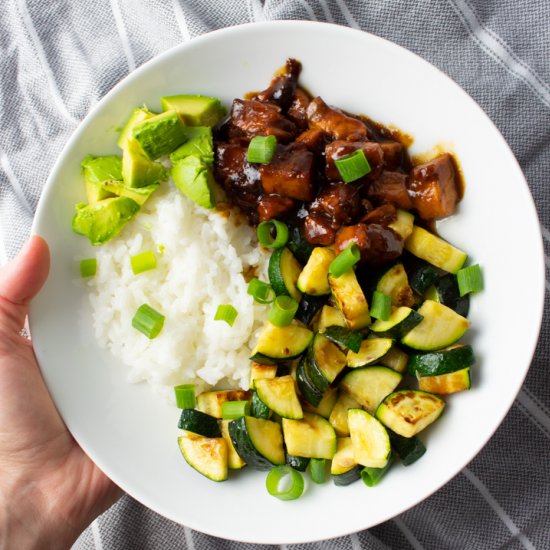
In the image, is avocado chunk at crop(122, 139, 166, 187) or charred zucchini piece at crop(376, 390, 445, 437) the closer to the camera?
charred zucchini piece at crop(376, 390, 445, 437)

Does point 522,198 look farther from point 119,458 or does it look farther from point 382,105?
point 119,458

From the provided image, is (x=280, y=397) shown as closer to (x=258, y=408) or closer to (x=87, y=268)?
(x=258, y=408)

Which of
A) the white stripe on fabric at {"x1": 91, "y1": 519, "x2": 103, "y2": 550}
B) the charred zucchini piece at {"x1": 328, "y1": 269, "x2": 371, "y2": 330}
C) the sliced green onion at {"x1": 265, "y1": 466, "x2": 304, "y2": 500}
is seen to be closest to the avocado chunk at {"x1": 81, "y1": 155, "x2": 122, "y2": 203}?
the charred zucchini piece at {"x1": 328, "y1": 269, "x2": 371, "y2": 330}

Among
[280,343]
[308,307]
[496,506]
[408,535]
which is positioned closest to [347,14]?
[308,307]

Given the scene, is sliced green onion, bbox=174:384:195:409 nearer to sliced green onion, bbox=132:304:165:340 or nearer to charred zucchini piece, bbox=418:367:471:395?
sliced green onion, bbox=132:304:165:340

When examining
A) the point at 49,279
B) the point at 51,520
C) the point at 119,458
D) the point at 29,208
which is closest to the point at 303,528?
the point at 119,458
